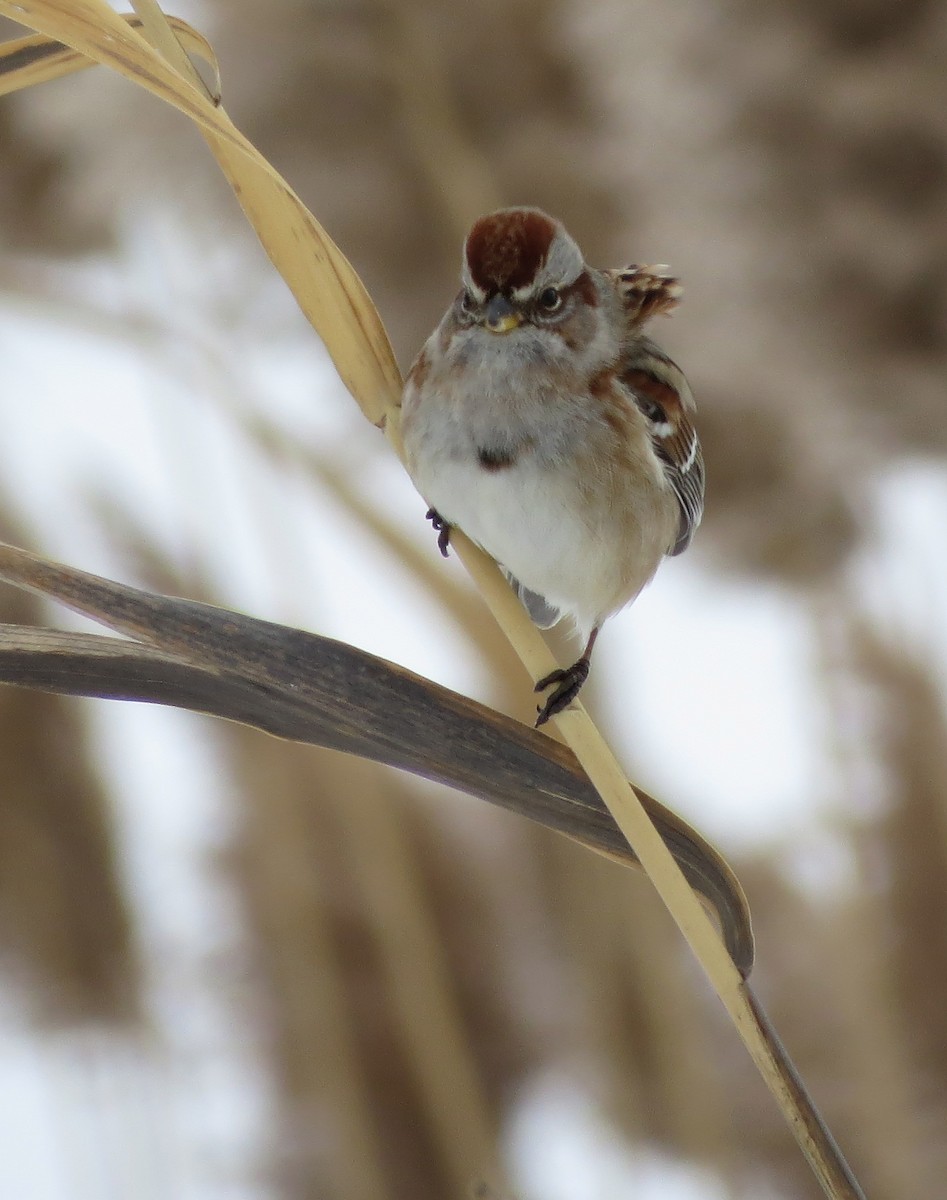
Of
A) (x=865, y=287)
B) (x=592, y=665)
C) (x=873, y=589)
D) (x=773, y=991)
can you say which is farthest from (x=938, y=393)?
(x=773, y=991)

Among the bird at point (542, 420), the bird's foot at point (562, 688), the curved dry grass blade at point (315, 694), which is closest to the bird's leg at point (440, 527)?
the bird at point (542, 420)

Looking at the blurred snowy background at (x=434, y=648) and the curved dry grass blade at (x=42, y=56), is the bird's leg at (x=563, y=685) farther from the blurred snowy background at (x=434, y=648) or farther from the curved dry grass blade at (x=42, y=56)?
the curved dry grass blade at (x=42, y=56)

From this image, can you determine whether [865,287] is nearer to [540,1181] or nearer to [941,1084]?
[941,1084]

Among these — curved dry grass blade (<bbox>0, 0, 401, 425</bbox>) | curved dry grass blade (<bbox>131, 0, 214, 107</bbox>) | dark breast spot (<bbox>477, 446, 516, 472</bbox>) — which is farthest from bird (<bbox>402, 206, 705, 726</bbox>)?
curved dry grass blade (<bbox>131, 0, 214, 107</bbox>)

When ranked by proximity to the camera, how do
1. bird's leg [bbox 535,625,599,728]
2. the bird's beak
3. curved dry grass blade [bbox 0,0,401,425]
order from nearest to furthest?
1. curved dry grass blade [bbox 0,0,401,425]
2. bird's leg [bbox 535,625,599,728]
3. the bird's beak

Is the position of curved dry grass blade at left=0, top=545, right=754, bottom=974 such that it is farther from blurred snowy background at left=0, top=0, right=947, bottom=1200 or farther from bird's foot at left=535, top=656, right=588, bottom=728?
blurred snowy background at left=0, top=0, right=947, bottom=1200

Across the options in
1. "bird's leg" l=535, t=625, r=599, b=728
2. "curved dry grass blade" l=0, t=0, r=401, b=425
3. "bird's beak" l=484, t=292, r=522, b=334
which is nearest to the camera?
"curved dry grass blade" l=0, t=0, r=401, b=425
